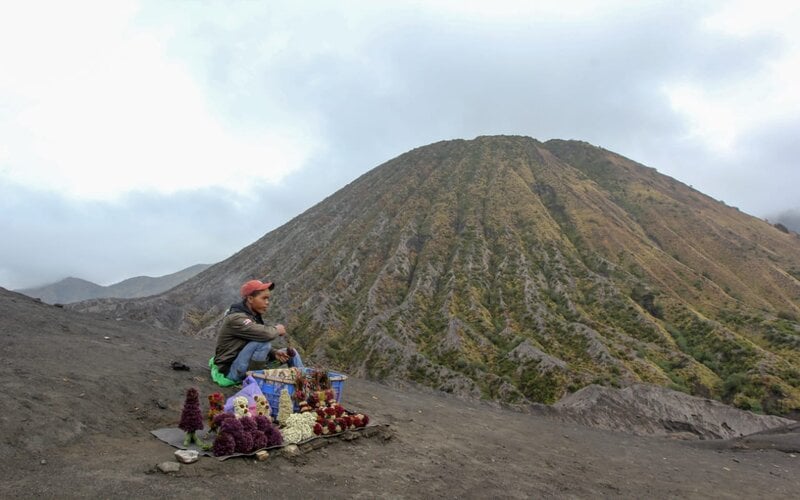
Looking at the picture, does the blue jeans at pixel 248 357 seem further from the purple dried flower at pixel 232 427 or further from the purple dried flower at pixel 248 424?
the purple dried flower at pixel 232 427

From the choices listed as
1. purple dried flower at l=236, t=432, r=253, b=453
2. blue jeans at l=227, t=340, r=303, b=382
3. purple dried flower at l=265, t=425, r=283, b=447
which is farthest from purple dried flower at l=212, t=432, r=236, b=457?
blue jeans at l=227, t=340, r=303, b=382

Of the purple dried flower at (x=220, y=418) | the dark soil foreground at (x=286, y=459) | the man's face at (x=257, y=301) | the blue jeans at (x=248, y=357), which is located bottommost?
the dark soil foreground at (x=286, y=459)

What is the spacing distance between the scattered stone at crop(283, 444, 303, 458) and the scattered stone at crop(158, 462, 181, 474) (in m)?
1.55

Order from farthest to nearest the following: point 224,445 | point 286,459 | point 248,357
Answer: point 248,357
point 286,459
point 224,445

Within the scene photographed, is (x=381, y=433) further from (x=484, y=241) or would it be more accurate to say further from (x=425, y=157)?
(x=425, y=157)

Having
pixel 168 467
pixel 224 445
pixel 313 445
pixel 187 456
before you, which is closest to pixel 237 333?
pixel 313 445

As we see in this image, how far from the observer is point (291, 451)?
6.92 m

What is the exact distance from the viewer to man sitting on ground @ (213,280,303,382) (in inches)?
338

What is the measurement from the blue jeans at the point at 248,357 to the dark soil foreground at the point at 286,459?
1.21 m

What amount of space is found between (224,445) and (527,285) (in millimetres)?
41619

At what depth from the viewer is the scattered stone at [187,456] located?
593 centimetres

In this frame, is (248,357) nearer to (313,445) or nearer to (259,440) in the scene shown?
(313,445)

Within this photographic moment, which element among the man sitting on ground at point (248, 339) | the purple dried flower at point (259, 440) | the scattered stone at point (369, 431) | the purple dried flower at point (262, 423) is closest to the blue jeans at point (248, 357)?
the man sitting on ground at point (248, 339)

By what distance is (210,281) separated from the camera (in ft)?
237
